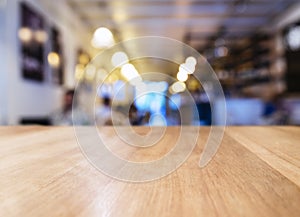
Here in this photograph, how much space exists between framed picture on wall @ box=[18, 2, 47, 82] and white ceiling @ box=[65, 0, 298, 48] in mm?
1402

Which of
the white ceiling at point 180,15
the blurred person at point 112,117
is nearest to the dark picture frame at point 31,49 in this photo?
the white ceiling at point 180,15

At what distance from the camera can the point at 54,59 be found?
17.0 feet

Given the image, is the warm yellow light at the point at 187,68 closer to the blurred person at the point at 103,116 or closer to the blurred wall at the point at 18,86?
the blurred person at the point at 103,116

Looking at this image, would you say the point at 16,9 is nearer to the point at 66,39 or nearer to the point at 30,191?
the point at 66,39

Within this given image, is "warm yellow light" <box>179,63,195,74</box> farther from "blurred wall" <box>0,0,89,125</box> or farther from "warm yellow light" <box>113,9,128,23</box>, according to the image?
"warm yellow light" <box>113,9,128,23</box>

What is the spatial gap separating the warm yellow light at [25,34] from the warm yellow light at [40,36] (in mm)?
157

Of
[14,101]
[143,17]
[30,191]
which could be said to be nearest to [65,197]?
[30,191]

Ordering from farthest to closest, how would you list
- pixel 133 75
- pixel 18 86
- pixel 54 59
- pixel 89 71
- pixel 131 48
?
pixel 131 48, pixel 54 59, pixel 18 86, pixel 89 71, pixel 133 75

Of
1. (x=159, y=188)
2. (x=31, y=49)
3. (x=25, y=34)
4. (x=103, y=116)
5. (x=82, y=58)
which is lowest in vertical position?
(x=159, y=188)

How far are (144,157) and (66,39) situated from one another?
592 cm

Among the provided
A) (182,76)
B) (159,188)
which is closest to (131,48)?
(182,76)

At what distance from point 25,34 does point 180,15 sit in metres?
3.61

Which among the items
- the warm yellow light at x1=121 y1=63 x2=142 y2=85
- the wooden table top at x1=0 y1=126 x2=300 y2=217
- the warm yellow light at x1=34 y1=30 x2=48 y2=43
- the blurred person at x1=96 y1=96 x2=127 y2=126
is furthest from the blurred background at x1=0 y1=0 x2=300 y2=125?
the wooden table top at x1=0 y1=126 x2=300 y2=217

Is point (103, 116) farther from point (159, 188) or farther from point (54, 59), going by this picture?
point (54, 59)
